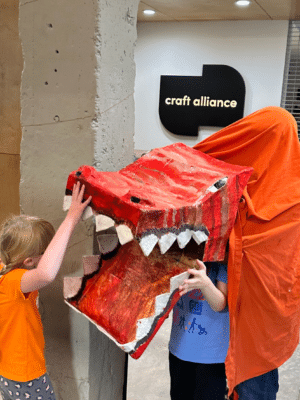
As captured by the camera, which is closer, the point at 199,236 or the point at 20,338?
the point at 199,236

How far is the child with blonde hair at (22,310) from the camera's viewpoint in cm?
141

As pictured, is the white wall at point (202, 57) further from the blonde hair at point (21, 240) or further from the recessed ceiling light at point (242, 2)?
the blonde hair at point (21, 240)

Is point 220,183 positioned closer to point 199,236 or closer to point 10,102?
point 199,236

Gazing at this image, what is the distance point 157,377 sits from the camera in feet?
8.89

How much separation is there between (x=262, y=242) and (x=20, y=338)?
2.98ft

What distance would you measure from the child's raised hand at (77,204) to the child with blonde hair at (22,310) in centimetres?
18

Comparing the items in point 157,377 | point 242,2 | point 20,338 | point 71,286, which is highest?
point 242,2

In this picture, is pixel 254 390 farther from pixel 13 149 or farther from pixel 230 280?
pixel 13 149

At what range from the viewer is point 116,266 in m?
1.31

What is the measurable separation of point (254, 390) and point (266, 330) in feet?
0.86

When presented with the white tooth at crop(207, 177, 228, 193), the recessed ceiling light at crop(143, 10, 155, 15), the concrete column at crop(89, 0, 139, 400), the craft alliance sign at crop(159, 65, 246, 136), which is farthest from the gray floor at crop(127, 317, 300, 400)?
the recessed ceiling light at crop(143, 10, 155, 15)

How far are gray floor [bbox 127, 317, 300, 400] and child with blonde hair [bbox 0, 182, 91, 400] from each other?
3.73ft

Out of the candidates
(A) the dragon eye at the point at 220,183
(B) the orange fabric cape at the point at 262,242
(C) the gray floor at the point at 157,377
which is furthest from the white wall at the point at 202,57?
(A) the dragon eye at the point at 220,183

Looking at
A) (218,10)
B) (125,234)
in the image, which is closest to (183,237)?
(125,234)
